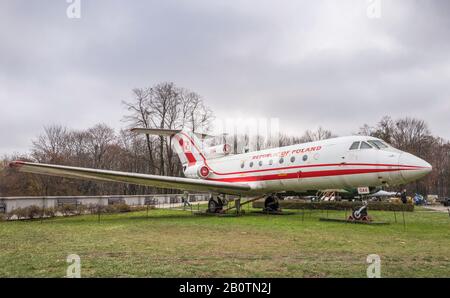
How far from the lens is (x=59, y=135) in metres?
56.7

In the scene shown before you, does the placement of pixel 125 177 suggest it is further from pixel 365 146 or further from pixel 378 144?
pixel 378 144

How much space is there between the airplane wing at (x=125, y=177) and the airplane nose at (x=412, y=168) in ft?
27.6

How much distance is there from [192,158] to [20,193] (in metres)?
25.0

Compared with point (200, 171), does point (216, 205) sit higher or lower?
lower

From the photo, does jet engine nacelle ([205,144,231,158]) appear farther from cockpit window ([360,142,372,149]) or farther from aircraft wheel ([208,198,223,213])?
cockpit window ([360,142,372,149])

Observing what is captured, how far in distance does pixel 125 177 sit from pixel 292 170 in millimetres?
8104

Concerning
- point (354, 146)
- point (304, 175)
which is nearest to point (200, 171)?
point (304, 175)

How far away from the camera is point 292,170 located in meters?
17.4

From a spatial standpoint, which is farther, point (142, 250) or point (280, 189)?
point (280, 189)

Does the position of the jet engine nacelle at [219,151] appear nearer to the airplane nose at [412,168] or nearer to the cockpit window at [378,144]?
the cockpit window at [378,144]

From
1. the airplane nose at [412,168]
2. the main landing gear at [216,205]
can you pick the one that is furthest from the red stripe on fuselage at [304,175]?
the main landing gear at [216,205]

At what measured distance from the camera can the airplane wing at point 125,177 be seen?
15.8 metres
